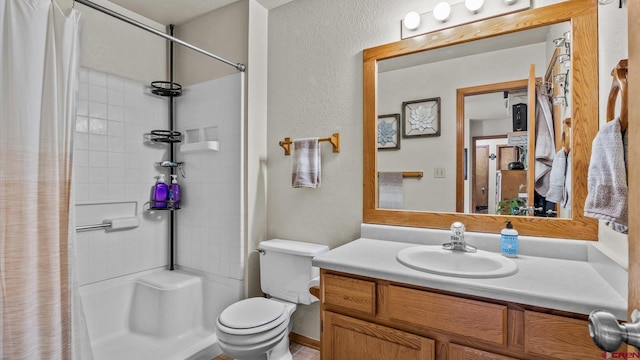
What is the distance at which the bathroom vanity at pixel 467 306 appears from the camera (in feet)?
3.00

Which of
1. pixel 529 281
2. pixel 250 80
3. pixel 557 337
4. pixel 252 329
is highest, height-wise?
pixel 250 80

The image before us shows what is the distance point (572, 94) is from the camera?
52.5 inches

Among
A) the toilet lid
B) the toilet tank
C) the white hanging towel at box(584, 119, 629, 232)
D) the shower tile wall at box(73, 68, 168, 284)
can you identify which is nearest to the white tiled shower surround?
the shower tile wall at box(73, 68, 168, 284)

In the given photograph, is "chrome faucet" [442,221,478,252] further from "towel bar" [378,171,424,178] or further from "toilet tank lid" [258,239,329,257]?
"toilet tank lid" [258,239,329,257]

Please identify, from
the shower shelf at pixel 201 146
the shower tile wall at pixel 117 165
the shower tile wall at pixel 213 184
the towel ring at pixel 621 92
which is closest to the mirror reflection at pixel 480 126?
the towel ring at pixel 621 92

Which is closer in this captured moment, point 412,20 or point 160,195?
point 412,20

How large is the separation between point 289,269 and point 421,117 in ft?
3.94

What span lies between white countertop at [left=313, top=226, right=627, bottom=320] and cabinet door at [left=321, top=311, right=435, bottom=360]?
204 mm

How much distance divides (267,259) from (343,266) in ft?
2.88

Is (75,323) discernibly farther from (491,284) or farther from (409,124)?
(409,124)

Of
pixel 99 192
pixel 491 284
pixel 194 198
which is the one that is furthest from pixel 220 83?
pixel 491 284

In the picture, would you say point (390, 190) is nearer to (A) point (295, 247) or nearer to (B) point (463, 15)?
(A) point (295, 247)

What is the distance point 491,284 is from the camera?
39.7 inches

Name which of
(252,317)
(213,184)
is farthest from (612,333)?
(213,184)
